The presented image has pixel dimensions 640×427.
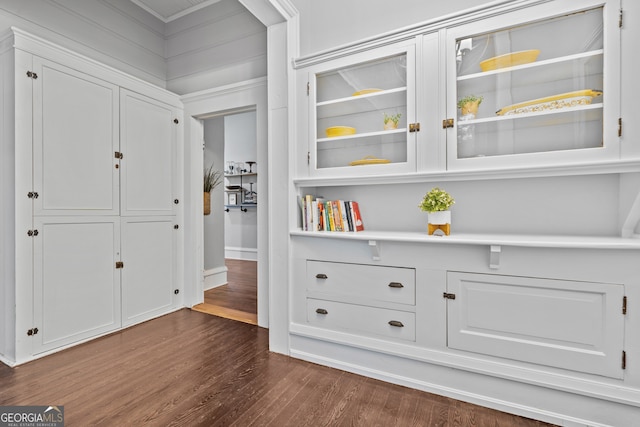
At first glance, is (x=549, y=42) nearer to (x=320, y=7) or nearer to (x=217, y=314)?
(x=320, y=7)

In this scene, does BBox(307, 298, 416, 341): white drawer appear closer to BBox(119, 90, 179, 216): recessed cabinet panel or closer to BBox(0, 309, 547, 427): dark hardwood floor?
BBox(0, 309, 547, 427): dark hardwood floor

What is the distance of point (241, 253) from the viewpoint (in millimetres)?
6547

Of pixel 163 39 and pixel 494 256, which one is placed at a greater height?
pixel 163 39

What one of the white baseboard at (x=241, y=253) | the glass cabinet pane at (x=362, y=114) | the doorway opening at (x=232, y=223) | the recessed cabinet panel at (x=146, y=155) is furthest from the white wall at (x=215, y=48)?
the white baseboard at (x=241, y=253)

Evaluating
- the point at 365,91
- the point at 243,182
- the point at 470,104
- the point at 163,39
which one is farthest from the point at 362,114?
the point at 243,182

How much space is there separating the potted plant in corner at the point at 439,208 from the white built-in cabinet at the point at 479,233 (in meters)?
0.10

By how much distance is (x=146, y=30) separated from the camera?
11.3 feet

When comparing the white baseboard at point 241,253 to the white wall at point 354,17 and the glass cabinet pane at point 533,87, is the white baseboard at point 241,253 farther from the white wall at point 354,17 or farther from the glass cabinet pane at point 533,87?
the glass cabinet pane at point 533,87

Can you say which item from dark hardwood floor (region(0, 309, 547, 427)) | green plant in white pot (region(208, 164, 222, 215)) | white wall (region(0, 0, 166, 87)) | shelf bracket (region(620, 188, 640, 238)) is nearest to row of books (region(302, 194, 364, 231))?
dark hardwood floor (region(0, 309, 547, 427))

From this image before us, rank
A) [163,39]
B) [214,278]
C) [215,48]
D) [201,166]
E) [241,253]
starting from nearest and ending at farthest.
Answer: [215,48]
[201,166]
[163,39]
[214,278]
[241,253]

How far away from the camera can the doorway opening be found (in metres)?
3.55

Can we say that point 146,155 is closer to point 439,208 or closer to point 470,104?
point 439,208

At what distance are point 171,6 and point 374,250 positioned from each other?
3563mm

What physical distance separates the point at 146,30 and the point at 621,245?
451 centimetres
